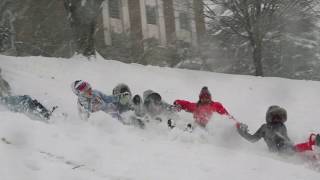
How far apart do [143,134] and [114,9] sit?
2081 centimetres

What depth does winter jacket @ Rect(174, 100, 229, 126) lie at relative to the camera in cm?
1113

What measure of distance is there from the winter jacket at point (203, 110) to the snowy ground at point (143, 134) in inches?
6.4

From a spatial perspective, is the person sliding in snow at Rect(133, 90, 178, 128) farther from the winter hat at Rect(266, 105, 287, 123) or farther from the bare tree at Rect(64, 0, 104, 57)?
the bare tree at Rect(64, 0, 104, 57)

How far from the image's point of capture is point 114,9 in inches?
1172

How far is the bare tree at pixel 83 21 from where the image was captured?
56.5ft

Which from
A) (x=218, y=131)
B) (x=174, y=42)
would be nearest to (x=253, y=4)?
(x=218, y=131)

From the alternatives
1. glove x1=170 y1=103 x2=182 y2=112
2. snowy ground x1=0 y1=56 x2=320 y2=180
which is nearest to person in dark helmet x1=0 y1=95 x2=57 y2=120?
snowy ground x1=0 y1=56 x2=320 y2=180

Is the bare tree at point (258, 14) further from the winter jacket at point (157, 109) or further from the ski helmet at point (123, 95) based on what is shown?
the ski helmet at point (123, 95)

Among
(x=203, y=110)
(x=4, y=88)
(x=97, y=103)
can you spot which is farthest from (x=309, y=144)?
(x=4, y=88)

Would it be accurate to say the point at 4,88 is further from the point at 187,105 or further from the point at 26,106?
the point at 187,105

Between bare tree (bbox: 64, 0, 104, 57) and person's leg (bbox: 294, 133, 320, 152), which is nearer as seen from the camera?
person's leg (bbox: 294, 133, 320, 152)

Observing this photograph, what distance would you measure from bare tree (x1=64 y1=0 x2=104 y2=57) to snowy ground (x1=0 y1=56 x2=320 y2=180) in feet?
4.93

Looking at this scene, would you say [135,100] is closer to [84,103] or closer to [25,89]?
[84,103]

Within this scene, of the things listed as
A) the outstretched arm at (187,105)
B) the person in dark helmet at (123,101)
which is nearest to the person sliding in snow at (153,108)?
the person in dark helmet at (123,101)
